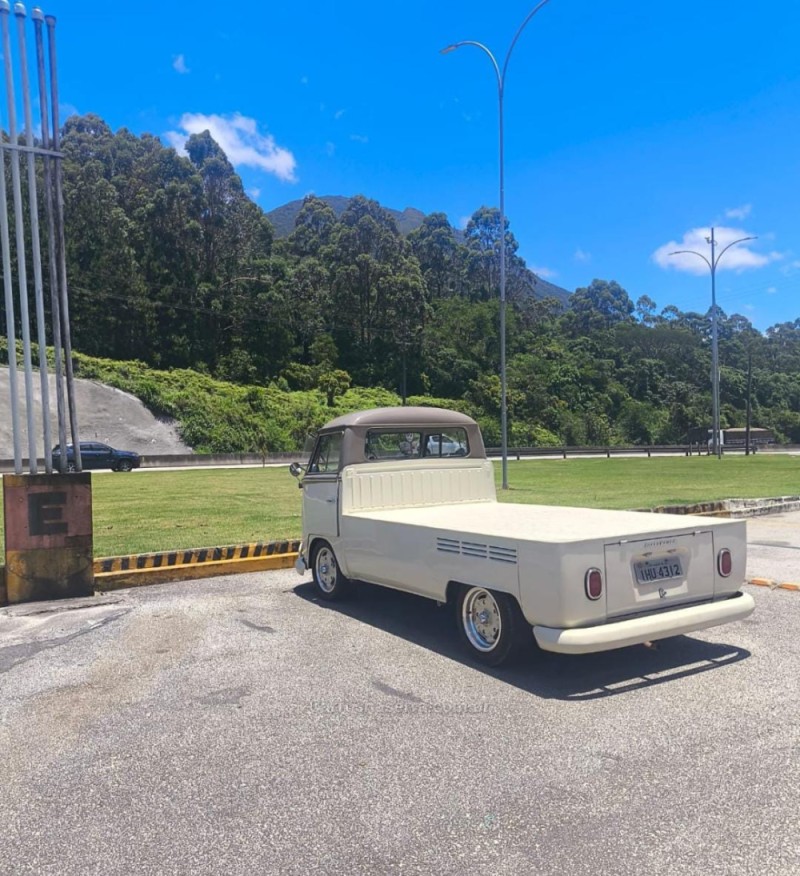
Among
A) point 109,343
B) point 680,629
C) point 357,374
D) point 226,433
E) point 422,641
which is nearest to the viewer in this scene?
point 680,629

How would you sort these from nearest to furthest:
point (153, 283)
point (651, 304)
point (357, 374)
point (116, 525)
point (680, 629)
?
point (680, 629)
point (116, 525)
point (153, 283)
point (357, 374)
point (651, 304)

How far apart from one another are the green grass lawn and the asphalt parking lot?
5.02 meters

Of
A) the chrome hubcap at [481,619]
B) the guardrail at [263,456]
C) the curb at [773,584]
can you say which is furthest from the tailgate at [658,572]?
the guardrail at [263,456]

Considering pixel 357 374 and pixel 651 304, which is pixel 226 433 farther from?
pixel 651 304

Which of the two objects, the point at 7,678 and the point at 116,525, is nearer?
the point at 7,678

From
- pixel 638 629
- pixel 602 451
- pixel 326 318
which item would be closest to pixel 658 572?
pixel 638 629

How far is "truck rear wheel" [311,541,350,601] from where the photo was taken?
7.53m

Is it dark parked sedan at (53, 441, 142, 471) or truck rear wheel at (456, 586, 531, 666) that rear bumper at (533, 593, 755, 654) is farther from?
dark parked sedan at (53, 441, 142, 471)

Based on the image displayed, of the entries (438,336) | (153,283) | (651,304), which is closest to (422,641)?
(153,283)

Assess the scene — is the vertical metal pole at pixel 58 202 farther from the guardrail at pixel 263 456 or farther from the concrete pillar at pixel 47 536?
the guardrail at pixel 263 456

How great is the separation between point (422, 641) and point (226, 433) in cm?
4522

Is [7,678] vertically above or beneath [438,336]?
beneath

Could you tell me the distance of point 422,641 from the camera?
20.6 feet

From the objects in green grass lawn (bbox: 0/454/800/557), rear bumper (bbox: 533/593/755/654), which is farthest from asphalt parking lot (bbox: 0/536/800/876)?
green grass lawn (bbox: 0/454/800/557)
